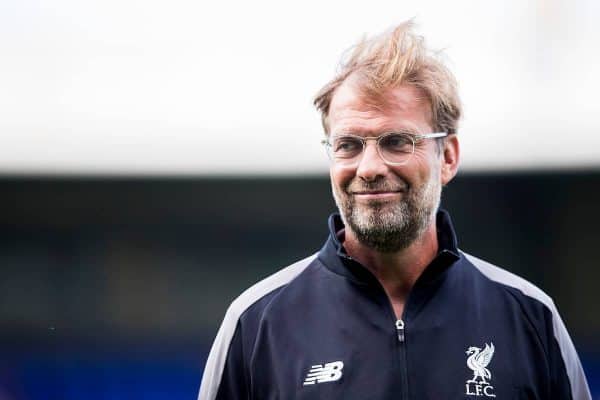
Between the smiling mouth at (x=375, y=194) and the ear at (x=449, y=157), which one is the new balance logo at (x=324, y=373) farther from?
the ear at (x=449, y=157)

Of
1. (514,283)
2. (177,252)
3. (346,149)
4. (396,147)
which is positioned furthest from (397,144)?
(177,252)

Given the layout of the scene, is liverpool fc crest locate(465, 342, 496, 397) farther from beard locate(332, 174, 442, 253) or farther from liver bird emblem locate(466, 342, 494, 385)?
beard locate(332, 174, 442, 253)

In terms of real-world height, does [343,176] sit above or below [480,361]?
above

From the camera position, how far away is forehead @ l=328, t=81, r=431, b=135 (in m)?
1.39

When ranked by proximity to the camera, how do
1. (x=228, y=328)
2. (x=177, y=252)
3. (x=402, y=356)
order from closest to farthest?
(x=402, y=356)
(x=228, y=328)
(x=177, y=252)

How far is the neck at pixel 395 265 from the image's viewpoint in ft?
4.77

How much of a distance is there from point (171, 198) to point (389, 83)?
2.43 feet

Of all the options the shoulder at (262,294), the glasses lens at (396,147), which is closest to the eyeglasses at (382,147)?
the glasses lens at (396,147)

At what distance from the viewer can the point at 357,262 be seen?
55.7 inches

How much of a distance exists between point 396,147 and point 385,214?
0.14 meters

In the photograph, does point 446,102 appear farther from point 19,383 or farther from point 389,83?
point 19,383

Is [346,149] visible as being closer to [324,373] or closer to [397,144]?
[397,144]

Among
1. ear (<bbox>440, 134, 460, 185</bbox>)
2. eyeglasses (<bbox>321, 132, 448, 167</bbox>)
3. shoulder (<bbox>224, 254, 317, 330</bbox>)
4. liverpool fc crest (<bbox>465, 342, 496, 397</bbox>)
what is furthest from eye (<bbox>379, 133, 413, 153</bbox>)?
liverpool fc crest (<bbox>465, 342, 496, 397</bbox>)

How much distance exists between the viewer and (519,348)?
139 cm
